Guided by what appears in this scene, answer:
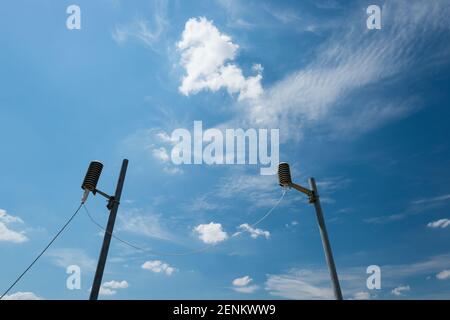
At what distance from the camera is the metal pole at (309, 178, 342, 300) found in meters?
9.67

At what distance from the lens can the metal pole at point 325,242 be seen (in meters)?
9.67

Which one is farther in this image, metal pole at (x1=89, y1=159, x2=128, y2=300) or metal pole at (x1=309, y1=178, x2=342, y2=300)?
metal pole at (x1=309, y1=178, x2=342, y2=300)

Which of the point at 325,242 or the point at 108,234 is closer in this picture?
the point at 108,234

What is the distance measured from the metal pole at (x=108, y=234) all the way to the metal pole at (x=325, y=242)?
743cm

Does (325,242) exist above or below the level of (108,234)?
above

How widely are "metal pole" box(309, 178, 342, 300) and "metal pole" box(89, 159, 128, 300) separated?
24.4ft

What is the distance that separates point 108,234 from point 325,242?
7.53 m

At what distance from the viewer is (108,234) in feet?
31.7

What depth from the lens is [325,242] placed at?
34.8 ft
